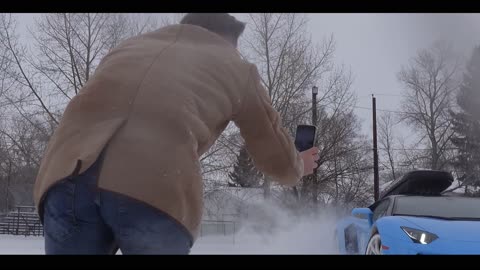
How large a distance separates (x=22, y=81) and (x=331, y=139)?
1138 centimetres

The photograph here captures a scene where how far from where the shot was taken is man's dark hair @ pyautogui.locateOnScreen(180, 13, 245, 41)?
202 centimetres

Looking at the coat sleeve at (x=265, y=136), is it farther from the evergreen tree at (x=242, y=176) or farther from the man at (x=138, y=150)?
the evergreen tree at (x=242, y=176)

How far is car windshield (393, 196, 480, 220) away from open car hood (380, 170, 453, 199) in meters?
1.80

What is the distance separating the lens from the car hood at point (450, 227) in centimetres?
431

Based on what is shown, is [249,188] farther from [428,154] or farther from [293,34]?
[428,154]

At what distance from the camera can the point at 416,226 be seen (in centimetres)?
457

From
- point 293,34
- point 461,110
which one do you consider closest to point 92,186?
point 293,34

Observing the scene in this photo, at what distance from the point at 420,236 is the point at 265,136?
9.53ft

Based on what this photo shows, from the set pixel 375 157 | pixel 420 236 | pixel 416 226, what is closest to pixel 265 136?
pixel 420 236

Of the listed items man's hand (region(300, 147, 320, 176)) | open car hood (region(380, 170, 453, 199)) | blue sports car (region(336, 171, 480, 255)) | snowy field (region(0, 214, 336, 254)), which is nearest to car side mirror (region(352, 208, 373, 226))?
blue sports car (region(336, 171, 480, 255))

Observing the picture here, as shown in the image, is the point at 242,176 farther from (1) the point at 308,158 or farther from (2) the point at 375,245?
(1) the point at 308,158
